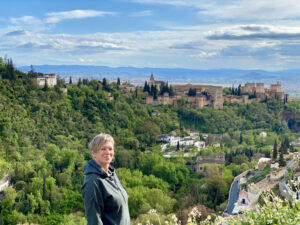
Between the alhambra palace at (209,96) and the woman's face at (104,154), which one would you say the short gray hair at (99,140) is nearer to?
the woman's face at (104,154)

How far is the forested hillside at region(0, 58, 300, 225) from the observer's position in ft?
69.4

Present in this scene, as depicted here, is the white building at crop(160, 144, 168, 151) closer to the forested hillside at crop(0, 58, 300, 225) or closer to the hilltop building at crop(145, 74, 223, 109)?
the forested hillside at crop(0, 58, 300, 225)

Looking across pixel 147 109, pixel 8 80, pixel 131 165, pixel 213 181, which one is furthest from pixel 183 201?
pixel 147 109

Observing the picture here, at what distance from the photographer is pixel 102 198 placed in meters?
2.91

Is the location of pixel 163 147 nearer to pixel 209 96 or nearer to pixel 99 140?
pixel 209 96

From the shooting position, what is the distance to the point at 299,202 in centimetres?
386

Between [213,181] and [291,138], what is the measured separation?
26.8 metres

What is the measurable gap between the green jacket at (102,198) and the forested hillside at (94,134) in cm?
1321

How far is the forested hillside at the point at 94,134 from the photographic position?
2114 cm

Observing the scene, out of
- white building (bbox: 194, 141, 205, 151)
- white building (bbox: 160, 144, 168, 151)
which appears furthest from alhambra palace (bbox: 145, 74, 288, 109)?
white building (bbox: 160, 144, 168, 151)

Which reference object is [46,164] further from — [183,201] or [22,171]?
[183,201]

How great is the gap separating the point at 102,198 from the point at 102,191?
53 millimetres

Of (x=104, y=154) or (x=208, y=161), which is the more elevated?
(x=104, y=154)

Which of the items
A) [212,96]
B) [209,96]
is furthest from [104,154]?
[209,96]
